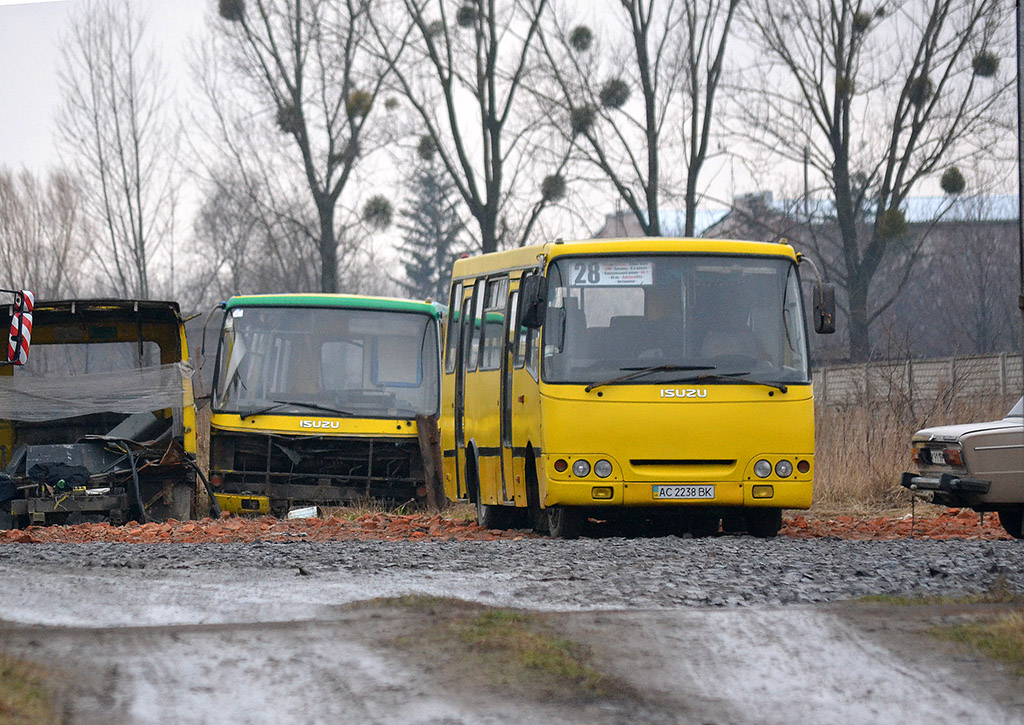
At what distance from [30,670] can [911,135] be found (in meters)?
37.5

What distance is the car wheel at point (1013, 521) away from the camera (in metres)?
14.3

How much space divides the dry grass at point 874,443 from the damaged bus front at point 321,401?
5.42m

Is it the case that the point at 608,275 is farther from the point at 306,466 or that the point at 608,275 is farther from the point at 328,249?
the point at 328,249

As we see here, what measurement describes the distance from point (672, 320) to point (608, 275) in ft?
2.27

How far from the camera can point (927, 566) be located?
30.1 feet

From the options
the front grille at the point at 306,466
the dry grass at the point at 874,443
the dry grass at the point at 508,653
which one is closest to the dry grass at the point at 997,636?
the dry grass at the point at 508,653

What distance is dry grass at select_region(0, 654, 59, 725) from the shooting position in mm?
5125

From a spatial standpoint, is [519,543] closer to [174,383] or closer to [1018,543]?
[1018,543]

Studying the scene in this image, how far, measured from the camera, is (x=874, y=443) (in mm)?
20984

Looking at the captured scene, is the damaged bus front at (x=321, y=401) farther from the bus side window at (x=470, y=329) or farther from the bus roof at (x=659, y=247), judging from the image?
the bus roof at (x=659, y=247)

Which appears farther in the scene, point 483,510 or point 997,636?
point 483,510

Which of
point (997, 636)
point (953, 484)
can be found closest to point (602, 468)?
point (953, 484)

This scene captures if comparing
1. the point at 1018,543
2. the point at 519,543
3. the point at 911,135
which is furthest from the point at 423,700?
the point at 911,135

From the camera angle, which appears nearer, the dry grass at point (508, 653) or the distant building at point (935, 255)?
the dry grass at point (508, 653)
